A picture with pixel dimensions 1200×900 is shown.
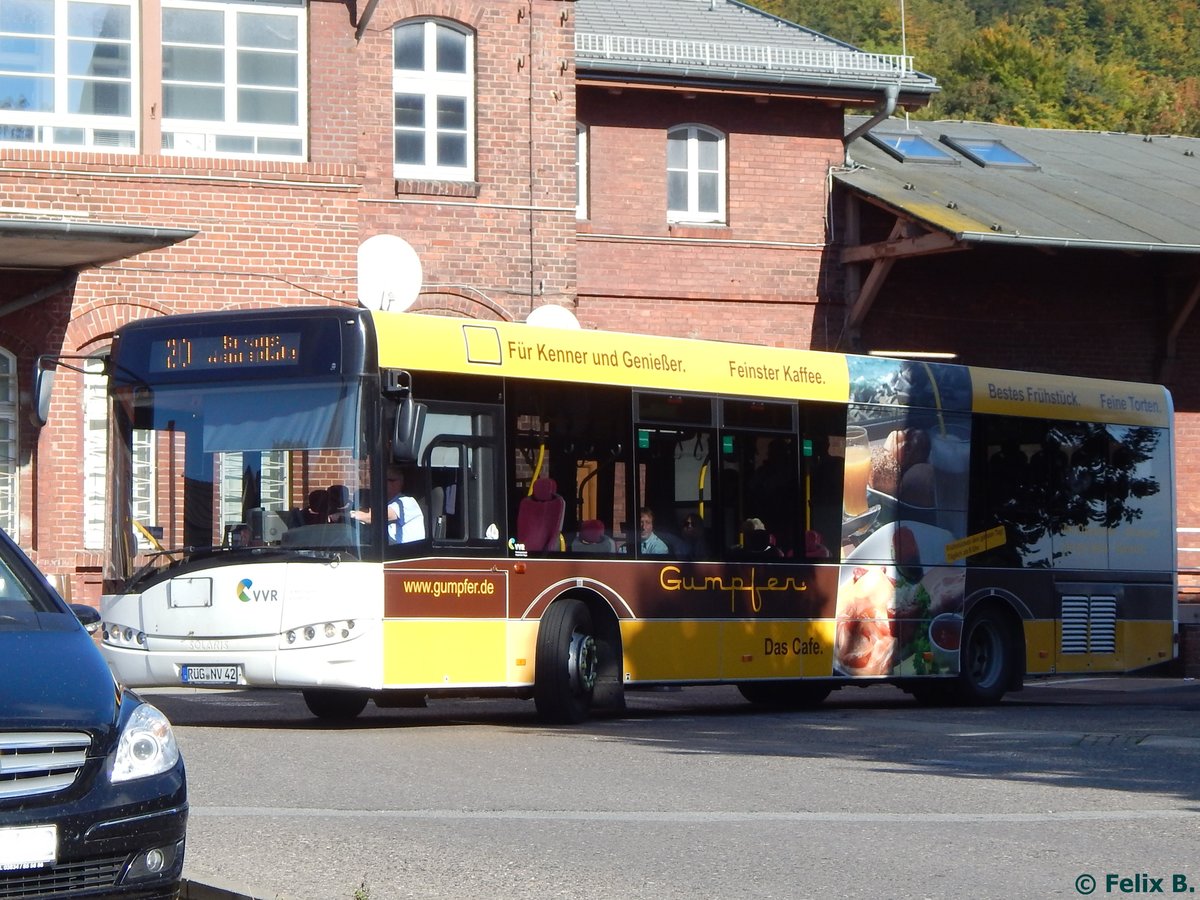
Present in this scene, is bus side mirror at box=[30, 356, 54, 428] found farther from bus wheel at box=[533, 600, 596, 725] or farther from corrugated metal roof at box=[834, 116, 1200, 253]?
corrugated metal roof at box=[834, 116, 1200, 253]

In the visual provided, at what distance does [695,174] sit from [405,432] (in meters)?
15.2

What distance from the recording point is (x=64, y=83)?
21125mm

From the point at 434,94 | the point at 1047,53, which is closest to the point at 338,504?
the point at 434,94

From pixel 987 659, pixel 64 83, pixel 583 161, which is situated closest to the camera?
pixel 987 659

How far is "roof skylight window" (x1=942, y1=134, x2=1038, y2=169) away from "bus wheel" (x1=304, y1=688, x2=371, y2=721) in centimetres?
1822

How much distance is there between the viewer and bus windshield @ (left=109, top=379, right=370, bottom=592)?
13.0m

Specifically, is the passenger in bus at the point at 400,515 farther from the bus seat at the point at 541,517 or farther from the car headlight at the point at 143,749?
the car headlight at the point at 143,749

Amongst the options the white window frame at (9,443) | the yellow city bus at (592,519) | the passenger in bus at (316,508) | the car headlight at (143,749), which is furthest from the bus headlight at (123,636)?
the white window frame at (9,443)

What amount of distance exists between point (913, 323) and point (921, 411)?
1112 centimetres

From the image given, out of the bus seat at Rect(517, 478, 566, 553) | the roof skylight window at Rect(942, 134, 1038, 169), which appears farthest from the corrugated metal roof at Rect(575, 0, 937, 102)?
the bus seat at Rect(517, 478, 566, 553)

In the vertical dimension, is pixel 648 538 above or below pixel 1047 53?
below

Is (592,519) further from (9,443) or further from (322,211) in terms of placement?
(9,443)

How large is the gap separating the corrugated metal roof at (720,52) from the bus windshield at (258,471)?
44.7 feet

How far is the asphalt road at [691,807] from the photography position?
292 inches
